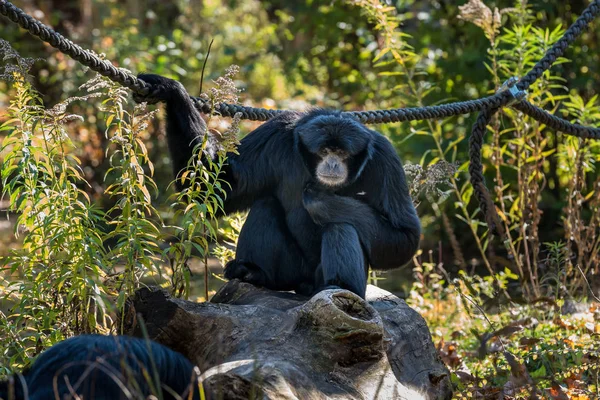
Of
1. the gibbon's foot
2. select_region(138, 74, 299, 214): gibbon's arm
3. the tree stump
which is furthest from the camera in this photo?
select_region(138, 74, 299, 214): gibbon's arm

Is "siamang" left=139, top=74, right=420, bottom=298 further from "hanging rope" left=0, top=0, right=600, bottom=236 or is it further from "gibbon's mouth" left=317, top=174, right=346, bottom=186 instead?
"hanging rope" left=0, top=0, right=600, bottom=236

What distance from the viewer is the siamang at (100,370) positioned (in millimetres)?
3844

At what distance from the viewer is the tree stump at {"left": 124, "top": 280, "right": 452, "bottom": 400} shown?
4.59 metres

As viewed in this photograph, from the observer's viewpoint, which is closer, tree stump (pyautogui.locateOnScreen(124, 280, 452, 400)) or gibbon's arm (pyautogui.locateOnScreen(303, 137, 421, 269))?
tree stump (pyautogui.locateOnScreen(124, 280, 452, 400))

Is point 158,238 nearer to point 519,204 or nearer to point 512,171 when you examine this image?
point 519,204

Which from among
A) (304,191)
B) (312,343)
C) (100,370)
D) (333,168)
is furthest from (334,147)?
(100,370)

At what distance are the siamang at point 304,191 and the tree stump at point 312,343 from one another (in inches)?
38.6

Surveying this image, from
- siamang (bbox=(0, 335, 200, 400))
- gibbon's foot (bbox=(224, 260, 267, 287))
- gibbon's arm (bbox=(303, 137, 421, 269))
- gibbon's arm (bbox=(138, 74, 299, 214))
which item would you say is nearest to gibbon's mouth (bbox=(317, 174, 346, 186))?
gibbon's arm (bbox=(303, 137, 421, 269))

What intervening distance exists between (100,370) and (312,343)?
1325 mm

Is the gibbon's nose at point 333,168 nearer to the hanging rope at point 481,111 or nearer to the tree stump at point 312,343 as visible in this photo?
the hanging rope at point 481,111

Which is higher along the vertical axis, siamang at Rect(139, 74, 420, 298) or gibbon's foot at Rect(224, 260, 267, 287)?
siamang at Rect(139, 74, 420, 298)

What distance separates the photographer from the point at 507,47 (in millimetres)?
11320

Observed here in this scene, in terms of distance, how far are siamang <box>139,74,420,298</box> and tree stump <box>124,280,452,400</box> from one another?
3.21 feet

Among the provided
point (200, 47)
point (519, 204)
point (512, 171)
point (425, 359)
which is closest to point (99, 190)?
point (200, 47)
